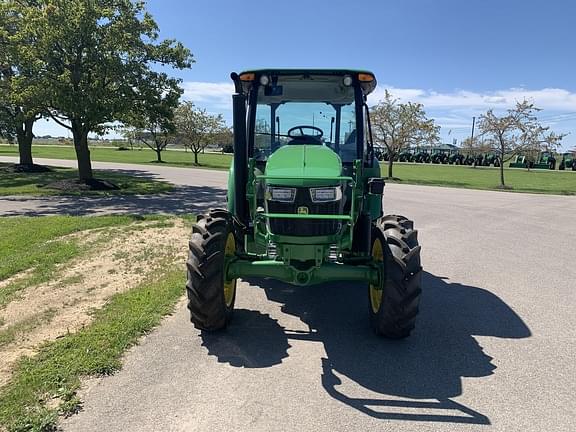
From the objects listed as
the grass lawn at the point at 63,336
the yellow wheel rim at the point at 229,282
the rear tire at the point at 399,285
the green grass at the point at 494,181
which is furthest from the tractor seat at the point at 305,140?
the green grass at the point at 494,181

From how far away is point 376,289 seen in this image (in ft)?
14.0

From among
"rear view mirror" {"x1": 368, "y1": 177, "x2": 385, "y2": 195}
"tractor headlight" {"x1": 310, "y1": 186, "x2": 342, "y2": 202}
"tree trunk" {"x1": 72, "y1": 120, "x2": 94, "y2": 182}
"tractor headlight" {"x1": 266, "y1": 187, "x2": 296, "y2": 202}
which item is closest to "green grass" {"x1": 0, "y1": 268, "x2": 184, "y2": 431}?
"tractor headlight" {"x1": 266, "y1": 187, "x2": 296, "y2": 202}

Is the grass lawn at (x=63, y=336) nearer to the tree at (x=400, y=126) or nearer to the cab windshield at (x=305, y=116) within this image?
the cab windshield at (x=305, y=116)

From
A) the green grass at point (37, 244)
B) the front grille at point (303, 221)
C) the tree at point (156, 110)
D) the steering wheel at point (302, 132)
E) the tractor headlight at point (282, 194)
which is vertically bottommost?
the green grass at point (37, 244)

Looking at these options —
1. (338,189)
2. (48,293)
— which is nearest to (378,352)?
(338,189)

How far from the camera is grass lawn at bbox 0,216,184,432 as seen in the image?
2984mm

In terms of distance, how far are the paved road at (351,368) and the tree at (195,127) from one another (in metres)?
35.6

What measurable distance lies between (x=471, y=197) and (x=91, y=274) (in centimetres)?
1607

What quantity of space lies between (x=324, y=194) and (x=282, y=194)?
0.38m

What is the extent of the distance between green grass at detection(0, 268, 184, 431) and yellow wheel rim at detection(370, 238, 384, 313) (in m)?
2.24

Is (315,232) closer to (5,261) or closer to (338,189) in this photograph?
(338,189)

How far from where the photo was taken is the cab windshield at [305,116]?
504 cm

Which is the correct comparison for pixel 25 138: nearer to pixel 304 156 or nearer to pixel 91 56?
pixel 91 56

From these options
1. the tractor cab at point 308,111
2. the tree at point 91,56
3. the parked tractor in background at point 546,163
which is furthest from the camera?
the parked tractor in background at point 546,163
